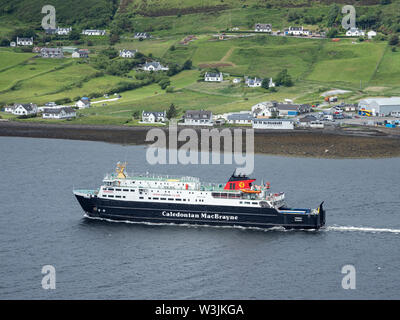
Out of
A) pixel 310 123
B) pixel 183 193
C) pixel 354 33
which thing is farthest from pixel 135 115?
pixel 354 33

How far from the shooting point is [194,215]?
77.1 metres

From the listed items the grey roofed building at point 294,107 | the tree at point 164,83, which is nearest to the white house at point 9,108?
the tree at point 164,83

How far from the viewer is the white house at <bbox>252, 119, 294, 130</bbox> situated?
447ft

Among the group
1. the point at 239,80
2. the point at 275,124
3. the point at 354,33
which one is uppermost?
the point at 354,33

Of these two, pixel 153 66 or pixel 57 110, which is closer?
pixel 57 110

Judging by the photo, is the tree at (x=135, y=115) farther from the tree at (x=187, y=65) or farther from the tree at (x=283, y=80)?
the tree at (x=187, y=65)

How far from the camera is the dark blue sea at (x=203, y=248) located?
5941cm

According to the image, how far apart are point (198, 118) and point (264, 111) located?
1313cm

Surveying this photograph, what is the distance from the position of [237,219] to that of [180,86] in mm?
97787

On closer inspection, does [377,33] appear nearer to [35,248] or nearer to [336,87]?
[336,87]

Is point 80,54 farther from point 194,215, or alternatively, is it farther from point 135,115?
point 194,215

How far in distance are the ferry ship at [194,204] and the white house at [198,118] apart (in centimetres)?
6189

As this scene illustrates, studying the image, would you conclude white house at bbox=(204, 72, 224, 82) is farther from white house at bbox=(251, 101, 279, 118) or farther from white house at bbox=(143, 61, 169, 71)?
white house at bbox=(251, 101, 279, 118)

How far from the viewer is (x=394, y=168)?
104 meters
